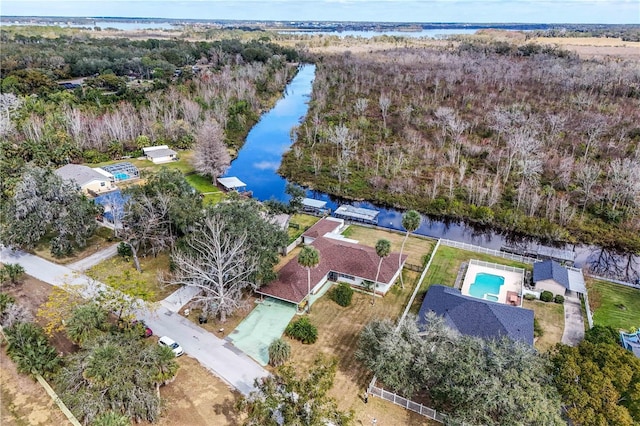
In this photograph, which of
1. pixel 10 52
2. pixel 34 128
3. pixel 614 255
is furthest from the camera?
pixel 10 52

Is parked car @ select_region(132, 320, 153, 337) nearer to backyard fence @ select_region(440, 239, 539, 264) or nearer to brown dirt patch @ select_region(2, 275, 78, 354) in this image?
brown dirt patch @ select_region(2, 275, 78, 354)

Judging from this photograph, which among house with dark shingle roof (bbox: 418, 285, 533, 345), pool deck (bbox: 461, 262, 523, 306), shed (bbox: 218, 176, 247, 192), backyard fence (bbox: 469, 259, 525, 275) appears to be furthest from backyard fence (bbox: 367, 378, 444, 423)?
shed (bbox: 218, 176, 247, 192)

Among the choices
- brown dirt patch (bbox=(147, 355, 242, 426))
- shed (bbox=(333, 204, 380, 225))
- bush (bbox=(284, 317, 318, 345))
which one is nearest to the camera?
brown dirt patch (bbox=(147, 355, 242, 426))

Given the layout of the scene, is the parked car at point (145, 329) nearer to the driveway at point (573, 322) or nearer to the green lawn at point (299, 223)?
the green lawn at point (299, 223)

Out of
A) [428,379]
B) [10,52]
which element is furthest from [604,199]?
[10,52]

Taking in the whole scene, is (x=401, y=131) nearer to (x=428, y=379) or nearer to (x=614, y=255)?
(x=614, y=255)

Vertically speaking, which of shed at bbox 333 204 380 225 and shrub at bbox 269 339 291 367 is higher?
shrub at bbox 269 339 291 367

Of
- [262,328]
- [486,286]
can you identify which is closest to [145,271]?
[262,328]
